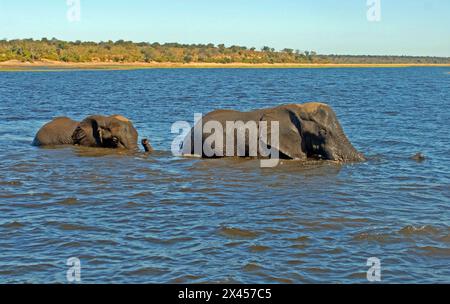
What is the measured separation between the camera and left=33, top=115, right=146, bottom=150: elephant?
19.2 m

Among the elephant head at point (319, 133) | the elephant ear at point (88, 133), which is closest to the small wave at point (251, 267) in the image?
the elephant head at point (319, 133)

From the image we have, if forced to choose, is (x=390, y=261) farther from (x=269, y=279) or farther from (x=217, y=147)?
(x=217, y=147)

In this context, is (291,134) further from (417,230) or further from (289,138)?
(417,230)

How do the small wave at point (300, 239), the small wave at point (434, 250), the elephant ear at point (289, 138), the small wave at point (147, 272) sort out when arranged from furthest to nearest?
the elephant ear at point (289, 138), the small wave at point (300, 239), the small wave at point (434, 250), the small wave at point (147, 272)

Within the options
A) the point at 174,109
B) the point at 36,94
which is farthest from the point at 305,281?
the point at 36,94

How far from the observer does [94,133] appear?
19609mm

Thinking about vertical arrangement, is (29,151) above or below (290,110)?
below

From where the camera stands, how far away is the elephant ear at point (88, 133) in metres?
19.5

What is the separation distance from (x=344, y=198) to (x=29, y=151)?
388 inches

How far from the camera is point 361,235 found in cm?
1079

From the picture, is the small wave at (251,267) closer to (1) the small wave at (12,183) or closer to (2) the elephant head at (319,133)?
(1) the small wave at (12,183)
